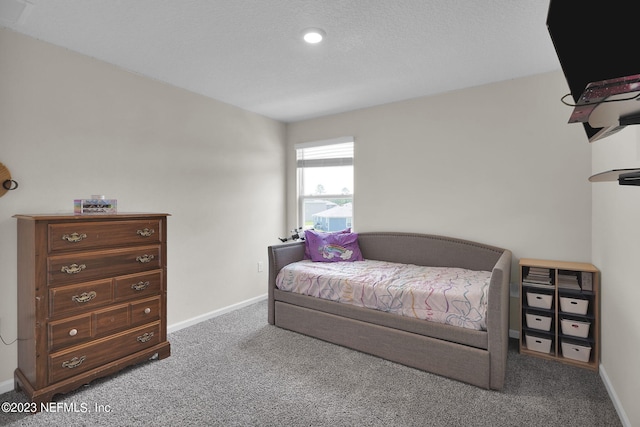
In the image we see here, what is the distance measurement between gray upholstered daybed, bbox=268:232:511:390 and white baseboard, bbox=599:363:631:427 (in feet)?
1.87

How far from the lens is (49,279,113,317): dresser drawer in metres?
1.89

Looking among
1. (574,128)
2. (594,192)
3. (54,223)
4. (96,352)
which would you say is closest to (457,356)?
(594,192)

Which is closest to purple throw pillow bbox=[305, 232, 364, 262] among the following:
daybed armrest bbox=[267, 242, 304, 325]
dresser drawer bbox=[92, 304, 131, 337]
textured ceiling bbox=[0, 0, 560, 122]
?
daybed armrest bbox=[267, 242, 304, 325]

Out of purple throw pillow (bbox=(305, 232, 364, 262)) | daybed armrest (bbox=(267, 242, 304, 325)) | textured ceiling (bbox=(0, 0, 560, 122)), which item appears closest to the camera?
textured ceiling (bbox=(0, 0, 560, 122))

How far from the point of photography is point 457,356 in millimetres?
2117

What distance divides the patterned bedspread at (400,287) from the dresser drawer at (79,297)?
1483 mm

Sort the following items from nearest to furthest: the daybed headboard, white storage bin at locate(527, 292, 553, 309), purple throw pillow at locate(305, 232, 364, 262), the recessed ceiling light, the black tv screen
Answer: the black tv screen → the recessed ceiling light → white storage bin at locate(527, 292, 553, 309) → the daybed headboard → purple throw pillow at locate(305, 232, 364, 262)

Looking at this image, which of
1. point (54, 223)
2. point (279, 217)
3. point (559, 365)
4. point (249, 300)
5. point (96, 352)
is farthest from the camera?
point (279, 217)

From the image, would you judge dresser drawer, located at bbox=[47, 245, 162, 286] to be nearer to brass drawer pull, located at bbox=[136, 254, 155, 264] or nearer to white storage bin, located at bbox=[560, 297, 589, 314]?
brass drawer pull, located at bbox=[136, 254, 155, 264]

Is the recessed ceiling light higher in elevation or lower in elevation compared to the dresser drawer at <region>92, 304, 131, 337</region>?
higher

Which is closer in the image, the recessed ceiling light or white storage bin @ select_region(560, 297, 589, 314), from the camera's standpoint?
the recessed ceiling light

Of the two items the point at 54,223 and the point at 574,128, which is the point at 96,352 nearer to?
the point at 54,223

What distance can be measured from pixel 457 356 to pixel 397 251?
4.70 feet

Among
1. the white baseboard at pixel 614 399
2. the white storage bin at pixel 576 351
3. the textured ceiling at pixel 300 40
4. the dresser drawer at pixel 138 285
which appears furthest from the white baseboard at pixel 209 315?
the white baseboard at pixel 614 399
